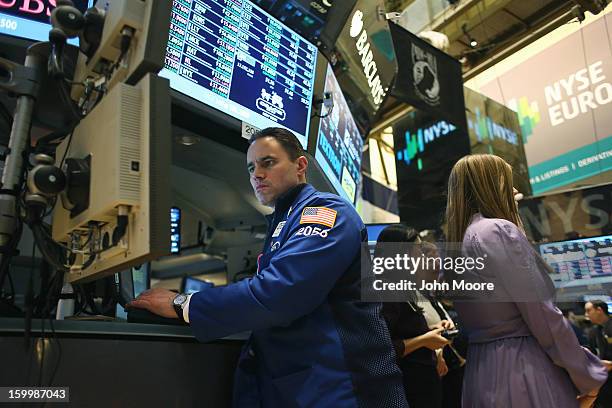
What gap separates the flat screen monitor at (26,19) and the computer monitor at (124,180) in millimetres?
1071

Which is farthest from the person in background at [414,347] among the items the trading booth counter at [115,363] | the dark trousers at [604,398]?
the dark trousers at [604,398]

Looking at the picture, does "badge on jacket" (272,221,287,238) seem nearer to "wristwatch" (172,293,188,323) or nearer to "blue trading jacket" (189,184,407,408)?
"blue trading jacket" (189,184,407,408)

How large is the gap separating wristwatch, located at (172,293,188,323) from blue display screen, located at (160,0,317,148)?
1.01 metres

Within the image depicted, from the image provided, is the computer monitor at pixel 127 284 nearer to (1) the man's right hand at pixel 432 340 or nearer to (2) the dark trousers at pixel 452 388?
(1) the man's right hand at pixel 432 340

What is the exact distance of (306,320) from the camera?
1.32 meters

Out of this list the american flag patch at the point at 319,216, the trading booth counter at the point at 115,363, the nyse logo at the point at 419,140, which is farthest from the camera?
the nyse logo at the point at 419,140

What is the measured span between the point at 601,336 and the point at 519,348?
262cm

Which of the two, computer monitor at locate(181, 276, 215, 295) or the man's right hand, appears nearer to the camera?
the man's right hand

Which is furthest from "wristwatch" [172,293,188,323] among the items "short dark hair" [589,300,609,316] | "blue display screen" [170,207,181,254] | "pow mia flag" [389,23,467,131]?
"pow mia flag" [389,23,467,131]

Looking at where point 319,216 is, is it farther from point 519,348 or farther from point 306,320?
point 519,348

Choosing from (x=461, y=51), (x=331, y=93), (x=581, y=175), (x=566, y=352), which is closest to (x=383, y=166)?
(x=461, y=51)

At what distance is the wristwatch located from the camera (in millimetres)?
1315

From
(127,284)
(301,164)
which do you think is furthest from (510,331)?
(127,284)

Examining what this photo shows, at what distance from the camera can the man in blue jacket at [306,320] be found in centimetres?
124
